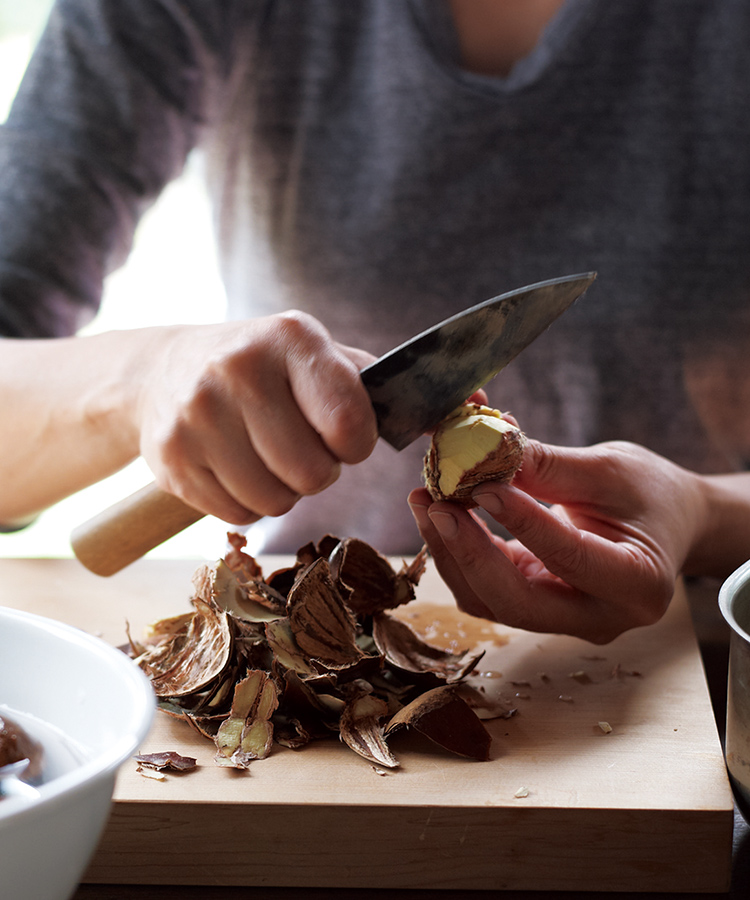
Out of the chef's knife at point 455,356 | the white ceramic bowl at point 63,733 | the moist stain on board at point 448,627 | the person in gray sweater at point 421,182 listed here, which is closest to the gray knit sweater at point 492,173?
the person in gray sweater at point 421,182

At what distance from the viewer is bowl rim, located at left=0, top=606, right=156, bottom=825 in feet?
1.02

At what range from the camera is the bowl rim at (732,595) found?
50 cm

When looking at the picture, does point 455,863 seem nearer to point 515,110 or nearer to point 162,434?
point 162,434

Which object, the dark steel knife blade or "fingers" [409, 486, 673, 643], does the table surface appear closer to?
"fingers" [409, 486, 673, 643]

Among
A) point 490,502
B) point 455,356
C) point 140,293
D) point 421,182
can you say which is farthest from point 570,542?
point 140,293

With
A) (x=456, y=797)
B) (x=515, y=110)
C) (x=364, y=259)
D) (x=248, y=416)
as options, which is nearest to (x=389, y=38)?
(x=515, y=110)

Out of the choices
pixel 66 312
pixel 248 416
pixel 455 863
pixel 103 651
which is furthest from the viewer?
pixel 66 312

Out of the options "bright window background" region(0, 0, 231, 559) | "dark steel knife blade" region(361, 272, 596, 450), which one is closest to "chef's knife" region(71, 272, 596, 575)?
"dark steel knife blade" region(361, 272, 596, 450)

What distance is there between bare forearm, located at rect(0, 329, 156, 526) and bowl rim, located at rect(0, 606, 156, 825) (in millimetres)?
419

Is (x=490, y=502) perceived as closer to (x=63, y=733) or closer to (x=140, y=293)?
(x=63, y=733)

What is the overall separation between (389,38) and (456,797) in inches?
41.4

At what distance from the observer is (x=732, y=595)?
1.79ft

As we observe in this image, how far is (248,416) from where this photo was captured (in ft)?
2.26

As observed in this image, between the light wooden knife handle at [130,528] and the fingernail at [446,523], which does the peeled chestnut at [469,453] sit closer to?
the fingernail at [446,523]
